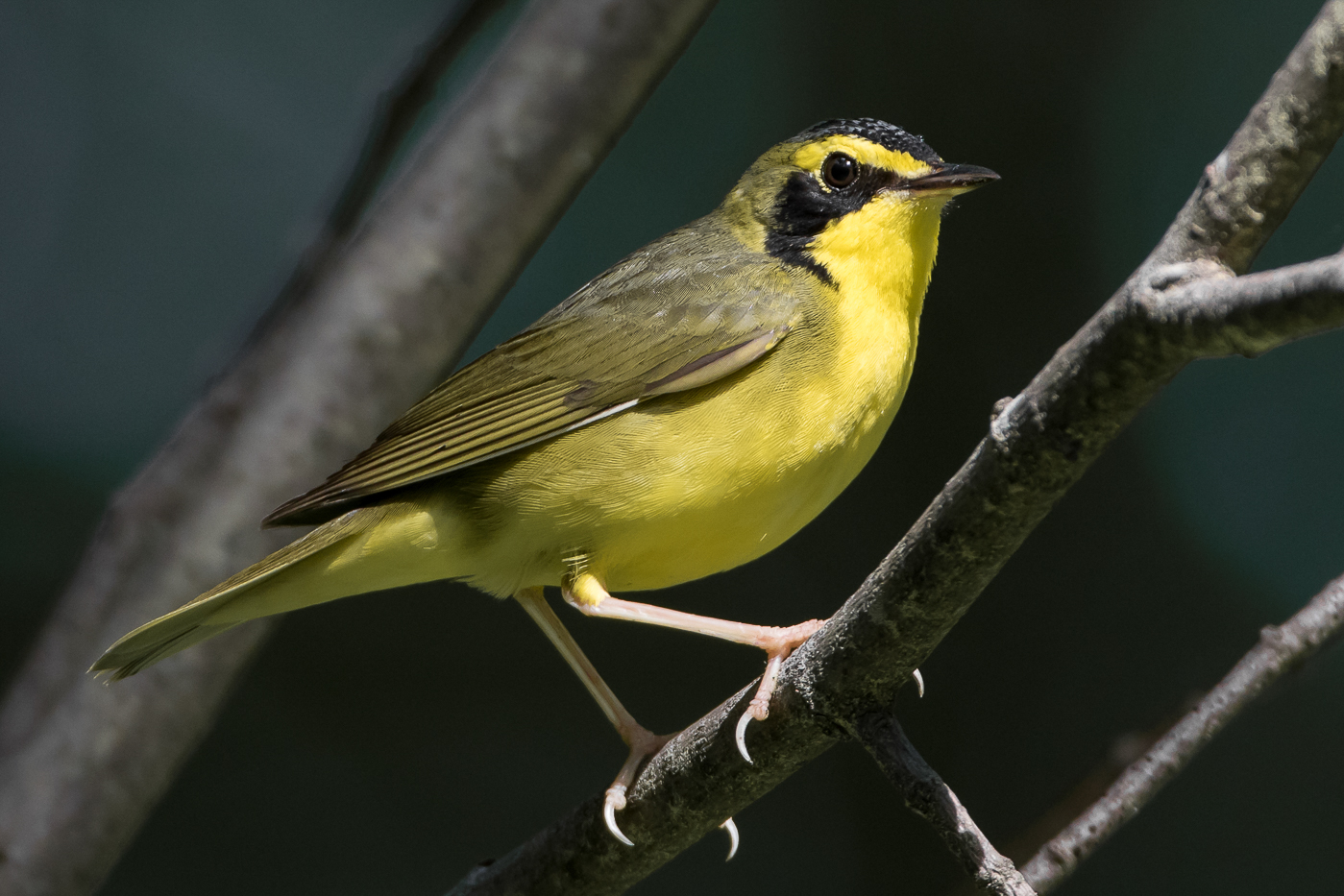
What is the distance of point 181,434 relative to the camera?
4.39 metres

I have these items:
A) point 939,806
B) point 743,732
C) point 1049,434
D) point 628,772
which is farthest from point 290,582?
point 1049,434

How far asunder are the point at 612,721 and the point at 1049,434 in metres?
2.44

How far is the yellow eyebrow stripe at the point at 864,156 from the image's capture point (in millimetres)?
3891

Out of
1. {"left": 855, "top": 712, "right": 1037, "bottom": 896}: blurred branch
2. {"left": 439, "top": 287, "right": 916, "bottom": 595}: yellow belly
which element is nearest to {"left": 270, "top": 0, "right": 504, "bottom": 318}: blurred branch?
{"left": 439, "top": 287, "right": 916, "bottom": 595}: yellow belly

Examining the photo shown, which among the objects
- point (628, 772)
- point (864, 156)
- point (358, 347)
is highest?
point (864, 156)

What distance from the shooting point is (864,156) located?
156 inches

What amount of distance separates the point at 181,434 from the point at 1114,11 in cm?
690

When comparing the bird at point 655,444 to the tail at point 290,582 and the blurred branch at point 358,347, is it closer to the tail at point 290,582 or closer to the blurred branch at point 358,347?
the tail at point 290,582

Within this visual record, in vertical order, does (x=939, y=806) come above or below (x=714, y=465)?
above

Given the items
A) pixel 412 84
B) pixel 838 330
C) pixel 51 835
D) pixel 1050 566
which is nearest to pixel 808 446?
pixel 838 330

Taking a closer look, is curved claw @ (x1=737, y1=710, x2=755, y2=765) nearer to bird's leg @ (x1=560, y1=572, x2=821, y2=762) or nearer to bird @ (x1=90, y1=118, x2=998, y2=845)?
bird's leg @ (x1=560, y1=572, x2=821, y2=762)

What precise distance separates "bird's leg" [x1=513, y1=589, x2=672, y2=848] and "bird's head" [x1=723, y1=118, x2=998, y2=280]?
1.53 metres

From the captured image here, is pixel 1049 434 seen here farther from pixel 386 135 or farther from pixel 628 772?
pixel 386 135

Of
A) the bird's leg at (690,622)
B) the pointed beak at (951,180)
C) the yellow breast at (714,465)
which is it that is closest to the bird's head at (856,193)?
the pointed beak at (951,180)
